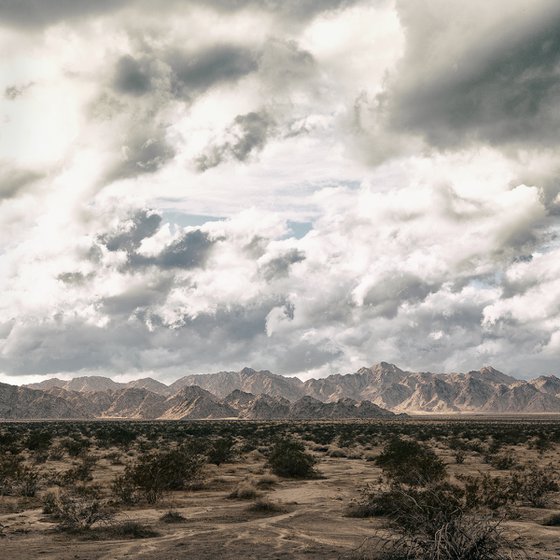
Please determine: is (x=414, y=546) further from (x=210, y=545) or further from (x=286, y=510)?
Result: (x=286, y=510)

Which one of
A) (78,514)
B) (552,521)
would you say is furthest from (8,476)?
(552,521)

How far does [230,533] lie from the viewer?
13.7 meters

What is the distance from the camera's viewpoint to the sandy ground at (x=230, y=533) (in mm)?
11695

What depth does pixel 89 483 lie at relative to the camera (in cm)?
2275

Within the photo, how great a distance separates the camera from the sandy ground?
38.4ft

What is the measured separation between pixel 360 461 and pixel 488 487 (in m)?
15.4

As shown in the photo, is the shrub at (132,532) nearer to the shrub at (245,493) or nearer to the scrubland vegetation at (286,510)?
the scrubland vegetation at (286,510)

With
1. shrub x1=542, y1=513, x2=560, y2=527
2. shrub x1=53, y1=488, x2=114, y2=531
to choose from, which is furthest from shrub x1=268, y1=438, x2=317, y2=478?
shrub x1=542, y1=513, x2=560, y2=527

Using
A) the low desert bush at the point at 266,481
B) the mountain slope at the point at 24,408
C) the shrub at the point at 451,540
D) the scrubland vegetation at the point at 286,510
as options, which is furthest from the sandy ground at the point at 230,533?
the mountain slope at the point at 24,408

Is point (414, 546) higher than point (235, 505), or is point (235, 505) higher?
point (414, 546)

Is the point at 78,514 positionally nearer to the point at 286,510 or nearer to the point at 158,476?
the point at 158,476

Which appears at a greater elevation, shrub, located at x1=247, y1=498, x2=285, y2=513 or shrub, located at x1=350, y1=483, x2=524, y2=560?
shrub, located at x1=350, y1=483, x2=524, y2=560

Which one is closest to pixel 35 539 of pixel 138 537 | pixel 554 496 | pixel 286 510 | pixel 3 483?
pixel 138 537

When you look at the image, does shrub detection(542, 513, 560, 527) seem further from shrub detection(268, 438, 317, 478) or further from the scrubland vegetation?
shrub detection(268, 438, 317, 478)
